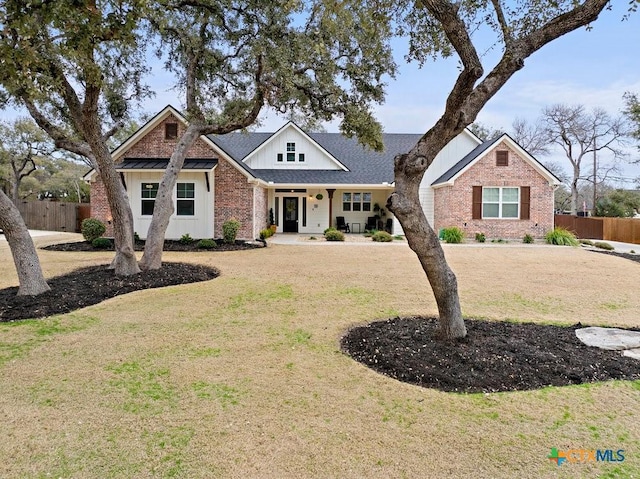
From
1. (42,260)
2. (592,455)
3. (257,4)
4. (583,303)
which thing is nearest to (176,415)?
(592,455)

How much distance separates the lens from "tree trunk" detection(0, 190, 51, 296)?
7.48 m

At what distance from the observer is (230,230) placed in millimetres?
16953

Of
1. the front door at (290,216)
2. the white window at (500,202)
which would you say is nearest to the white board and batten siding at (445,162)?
the white window at (500,202)

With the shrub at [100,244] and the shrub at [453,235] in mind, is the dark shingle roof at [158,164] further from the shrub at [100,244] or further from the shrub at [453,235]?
the shrub at [453,235]

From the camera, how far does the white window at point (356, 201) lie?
24.6 meters

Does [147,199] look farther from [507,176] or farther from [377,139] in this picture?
[507,176]

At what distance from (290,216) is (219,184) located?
6.74 m

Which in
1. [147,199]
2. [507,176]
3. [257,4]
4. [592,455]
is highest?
[257,4]

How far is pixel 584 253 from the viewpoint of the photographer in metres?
15.2

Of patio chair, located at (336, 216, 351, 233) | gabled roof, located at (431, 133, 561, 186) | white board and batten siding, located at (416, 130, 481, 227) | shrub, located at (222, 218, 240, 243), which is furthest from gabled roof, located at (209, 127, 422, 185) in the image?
shrub, located at (222, 218, 240, 243)

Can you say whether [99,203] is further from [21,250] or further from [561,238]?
[561,238]

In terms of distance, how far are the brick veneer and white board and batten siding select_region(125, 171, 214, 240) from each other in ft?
1.29

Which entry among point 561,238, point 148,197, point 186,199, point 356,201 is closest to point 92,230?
point 148,197

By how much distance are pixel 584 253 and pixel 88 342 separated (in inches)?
644
